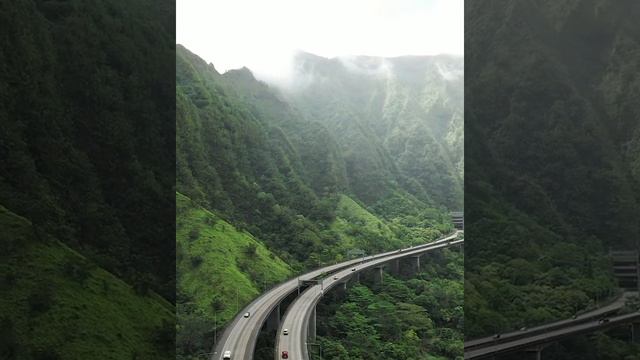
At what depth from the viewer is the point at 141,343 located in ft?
60.8

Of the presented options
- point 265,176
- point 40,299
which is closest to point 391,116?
point 265,176

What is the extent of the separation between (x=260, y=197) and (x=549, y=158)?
1991cm

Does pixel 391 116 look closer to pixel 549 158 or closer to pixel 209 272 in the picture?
pixel 209 272

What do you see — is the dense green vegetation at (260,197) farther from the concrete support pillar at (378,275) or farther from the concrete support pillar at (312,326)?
the concrete support pillar at (312,326)

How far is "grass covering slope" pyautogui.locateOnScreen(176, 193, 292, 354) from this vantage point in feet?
84.4

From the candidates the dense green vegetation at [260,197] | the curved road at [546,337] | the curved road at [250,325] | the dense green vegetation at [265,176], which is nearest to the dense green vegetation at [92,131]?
the curved road at [250,325]

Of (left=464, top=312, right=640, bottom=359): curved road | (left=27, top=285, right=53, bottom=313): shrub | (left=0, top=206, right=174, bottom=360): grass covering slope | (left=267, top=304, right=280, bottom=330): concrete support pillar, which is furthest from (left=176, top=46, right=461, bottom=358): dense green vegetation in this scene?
(left=464, top=312, right=640, bottom=359): curved road

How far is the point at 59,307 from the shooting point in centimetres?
1673

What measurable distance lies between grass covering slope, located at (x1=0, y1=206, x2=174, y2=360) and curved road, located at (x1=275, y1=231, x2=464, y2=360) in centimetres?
622

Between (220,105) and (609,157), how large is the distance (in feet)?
86.5

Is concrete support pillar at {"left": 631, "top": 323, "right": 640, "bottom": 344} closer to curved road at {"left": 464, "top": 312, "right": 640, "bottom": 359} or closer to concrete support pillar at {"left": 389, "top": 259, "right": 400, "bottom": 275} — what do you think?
curved road at {"left": 464, "top": 312, "right": 640, "bottom": 359}

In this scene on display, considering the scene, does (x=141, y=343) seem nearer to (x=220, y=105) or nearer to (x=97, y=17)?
(x=97, y=17)

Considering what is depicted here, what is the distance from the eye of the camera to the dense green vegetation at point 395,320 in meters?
30.6

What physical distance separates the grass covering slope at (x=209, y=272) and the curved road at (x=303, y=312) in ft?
7.87
